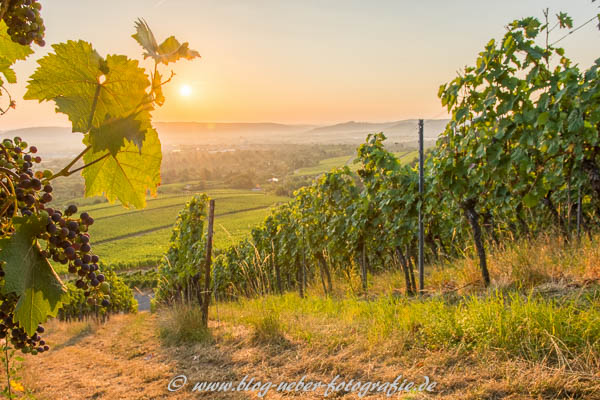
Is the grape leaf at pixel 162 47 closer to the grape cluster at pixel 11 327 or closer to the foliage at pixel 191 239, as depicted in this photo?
the grape cluster at pixel 11 327

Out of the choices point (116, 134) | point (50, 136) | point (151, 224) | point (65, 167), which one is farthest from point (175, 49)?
point (50, 136)

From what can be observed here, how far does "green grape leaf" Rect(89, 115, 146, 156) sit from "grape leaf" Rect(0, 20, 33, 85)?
0.42m

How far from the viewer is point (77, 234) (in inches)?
32.6

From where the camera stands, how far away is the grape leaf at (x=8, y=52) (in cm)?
96

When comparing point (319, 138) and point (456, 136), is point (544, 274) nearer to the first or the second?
point (456, 136)

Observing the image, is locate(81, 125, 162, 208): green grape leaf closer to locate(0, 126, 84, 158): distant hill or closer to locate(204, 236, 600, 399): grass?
locate(0, 126, 84, 158): distant hill

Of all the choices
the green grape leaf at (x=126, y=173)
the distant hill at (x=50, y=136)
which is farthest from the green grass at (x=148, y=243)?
the green grape leaf at (x=126, y=173)

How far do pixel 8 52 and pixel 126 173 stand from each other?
0.41 meters

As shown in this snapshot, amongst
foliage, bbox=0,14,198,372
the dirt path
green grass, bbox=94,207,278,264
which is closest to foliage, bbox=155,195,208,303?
the dirt path

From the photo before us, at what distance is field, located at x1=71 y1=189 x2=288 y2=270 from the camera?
40.2 meters

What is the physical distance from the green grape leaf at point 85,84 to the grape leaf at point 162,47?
0.09m

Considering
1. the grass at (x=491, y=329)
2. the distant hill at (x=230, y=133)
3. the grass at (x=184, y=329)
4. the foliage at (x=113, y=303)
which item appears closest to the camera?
the grass at (x=491, y=329)

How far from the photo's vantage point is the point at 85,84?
0.84 meters

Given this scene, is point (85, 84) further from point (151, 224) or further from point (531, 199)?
point (151, 224)
